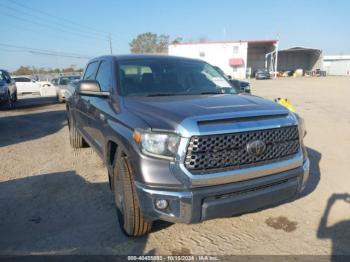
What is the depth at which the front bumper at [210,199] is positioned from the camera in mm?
2660

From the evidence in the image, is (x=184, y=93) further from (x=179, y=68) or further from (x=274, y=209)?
(x=274, y=209)

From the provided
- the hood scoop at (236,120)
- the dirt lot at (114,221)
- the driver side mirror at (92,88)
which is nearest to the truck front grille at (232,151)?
the hood scoop at (236,120)

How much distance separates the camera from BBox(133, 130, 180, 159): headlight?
2.69 metres

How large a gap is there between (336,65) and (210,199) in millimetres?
74966

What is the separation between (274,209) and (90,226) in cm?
213

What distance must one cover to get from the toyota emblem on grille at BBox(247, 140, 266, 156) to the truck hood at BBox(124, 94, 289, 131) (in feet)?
0.81

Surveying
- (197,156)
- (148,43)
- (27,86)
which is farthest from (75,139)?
(148,43)

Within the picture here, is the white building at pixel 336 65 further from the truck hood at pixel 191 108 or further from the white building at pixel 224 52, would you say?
the truck hood at pixel 191 108

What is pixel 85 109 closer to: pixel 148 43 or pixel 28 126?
pixel 28 126

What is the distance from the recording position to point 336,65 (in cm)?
6844

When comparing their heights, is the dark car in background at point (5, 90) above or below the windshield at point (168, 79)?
below

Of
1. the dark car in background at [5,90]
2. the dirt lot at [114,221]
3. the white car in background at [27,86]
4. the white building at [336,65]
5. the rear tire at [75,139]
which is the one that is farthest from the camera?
the white building at [336,65]

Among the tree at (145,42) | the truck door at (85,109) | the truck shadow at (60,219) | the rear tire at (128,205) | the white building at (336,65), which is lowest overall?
the white building at (336,65)

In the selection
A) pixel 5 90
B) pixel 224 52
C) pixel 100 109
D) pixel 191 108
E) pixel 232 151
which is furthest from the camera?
pixel 224 52
